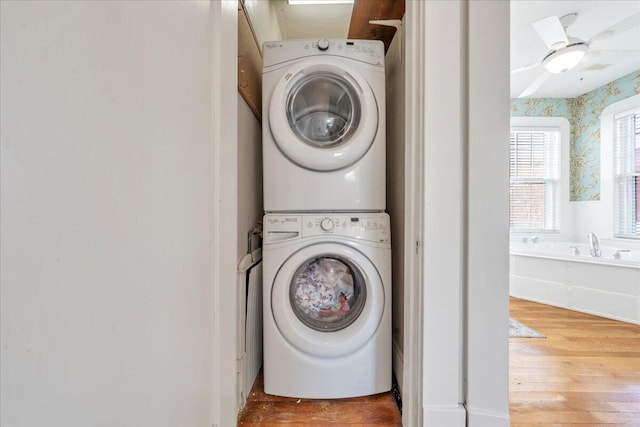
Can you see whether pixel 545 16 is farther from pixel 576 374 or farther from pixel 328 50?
pixel 576 374

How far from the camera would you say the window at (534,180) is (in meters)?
3.71

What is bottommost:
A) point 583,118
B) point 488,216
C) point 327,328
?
point 327,328

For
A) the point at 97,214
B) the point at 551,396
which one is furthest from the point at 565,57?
the point at 97,214

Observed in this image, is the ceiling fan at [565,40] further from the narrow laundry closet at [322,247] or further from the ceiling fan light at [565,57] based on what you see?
the narrow laundry closet at [322,247]

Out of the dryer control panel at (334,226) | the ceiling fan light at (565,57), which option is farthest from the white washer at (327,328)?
the ceiling fan light at (565,57)

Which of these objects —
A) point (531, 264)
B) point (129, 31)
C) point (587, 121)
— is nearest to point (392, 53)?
point (129, 31)

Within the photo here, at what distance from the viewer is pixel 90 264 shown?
0.37m

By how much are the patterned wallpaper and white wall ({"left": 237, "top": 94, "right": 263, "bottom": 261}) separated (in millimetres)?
3698

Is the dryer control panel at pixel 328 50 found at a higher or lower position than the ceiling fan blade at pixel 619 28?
lower

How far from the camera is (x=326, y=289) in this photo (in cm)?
140

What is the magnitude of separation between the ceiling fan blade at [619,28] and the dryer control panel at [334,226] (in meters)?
2.47

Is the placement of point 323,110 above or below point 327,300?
above

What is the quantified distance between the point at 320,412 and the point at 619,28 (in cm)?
340

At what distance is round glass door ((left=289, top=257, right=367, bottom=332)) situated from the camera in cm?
137
